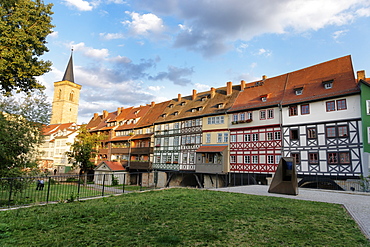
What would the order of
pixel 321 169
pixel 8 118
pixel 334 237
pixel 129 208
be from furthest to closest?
1. pixel 321 169
2. pixel 8 118
3. pixel 129 208
4. pixel 334 237

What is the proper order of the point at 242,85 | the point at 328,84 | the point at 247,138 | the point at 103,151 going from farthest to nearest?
the point at 103,151 → the point at 242,85 → the point at 247,138 → the point at 328,84

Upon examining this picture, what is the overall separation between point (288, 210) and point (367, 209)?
384cm

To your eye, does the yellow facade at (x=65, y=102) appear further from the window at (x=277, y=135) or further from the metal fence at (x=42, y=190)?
the window at (x=277, y=135)

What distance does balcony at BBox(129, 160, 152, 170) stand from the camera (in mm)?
37400

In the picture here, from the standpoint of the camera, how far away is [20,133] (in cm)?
1245

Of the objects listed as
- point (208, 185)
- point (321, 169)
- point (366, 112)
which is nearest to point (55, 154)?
point (208, 185)

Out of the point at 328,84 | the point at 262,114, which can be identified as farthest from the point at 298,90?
the point at 262,114

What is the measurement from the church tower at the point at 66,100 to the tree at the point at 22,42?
6995 centimetres

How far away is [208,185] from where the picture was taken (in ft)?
99.9

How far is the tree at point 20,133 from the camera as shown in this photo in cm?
1205

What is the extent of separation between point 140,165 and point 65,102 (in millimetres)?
51503

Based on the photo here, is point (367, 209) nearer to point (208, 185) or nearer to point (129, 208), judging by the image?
point (129, 208)

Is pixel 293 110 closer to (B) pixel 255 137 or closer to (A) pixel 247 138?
(B) pixel 255 137

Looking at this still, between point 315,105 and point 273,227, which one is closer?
point 273,227
